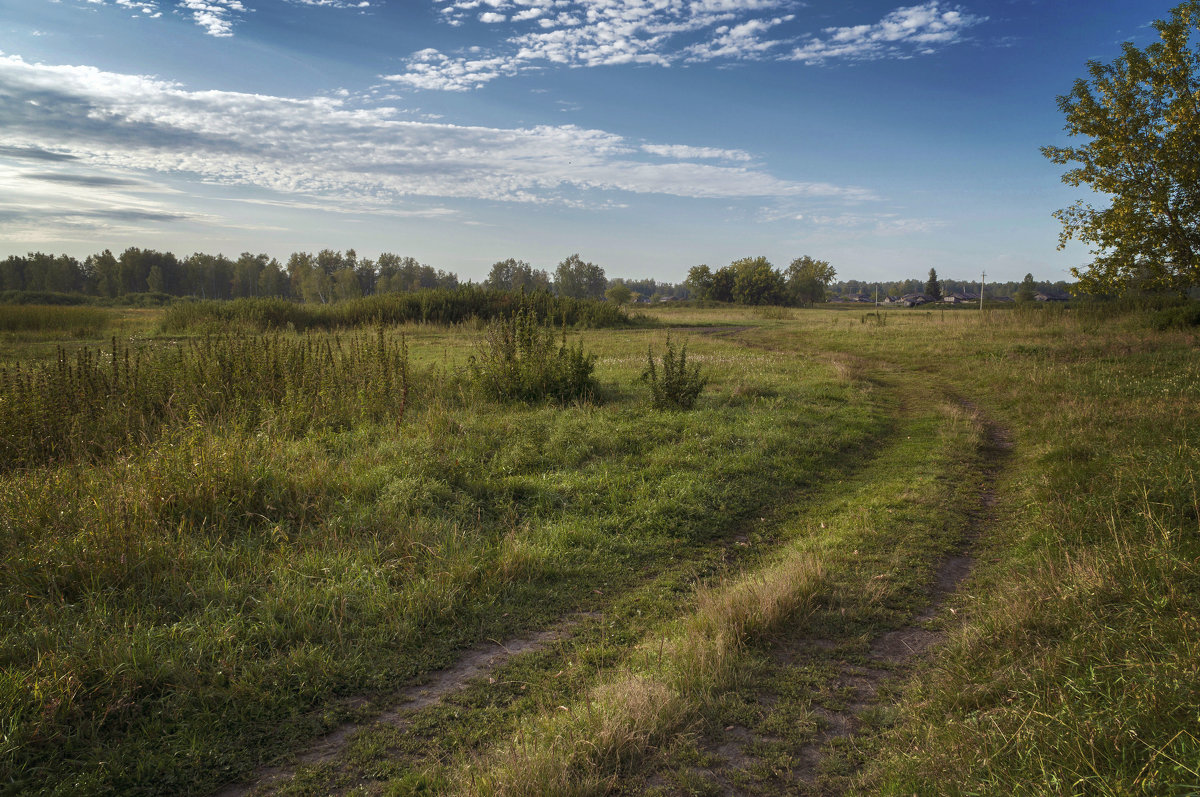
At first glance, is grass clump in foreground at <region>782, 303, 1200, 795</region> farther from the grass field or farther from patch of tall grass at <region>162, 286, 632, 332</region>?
patch of tall grass at <region>162, 286, 632, 332</region>

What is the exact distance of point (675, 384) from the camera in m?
11.4

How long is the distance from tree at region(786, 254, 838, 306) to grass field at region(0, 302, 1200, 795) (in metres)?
85.3

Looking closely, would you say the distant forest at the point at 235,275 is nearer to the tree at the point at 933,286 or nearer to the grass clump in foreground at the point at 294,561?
the tree at the point at 933,286

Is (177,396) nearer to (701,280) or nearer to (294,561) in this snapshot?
(294,561)

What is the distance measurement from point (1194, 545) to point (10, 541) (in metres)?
9.00

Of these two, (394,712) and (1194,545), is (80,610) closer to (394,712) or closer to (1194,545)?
(394,712)

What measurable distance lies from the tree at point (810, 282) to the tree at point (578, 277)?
28.2 metres

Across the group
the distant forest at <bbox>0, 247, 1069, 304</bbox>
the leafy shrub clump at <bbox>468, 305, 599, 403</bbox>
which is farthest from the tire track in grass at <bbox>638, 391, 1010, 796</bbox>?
the distant forest at <bbox>0, 247, 1069, 304</bbox>

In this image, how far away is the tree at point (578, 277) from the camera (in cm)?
8450

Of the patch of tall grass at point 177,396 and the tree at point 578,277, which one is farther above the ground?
the tree at point 578,277

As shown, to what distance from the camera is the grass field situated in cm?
312

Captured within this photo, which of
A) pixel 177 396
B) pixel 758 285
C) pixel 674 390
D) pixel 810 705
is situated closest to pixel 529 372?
pixel 674 390

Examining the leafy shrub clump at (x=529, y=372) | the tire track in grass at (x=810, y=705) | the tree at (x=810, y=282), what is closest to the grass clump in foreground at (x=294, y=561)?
the tire track in grass at (x=810, y=705)

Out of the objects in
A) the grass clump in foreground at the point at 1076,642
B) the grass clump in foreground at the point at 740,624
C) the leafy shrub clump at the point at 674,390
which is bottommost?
the grass clump in foreground at the point at 740,624
